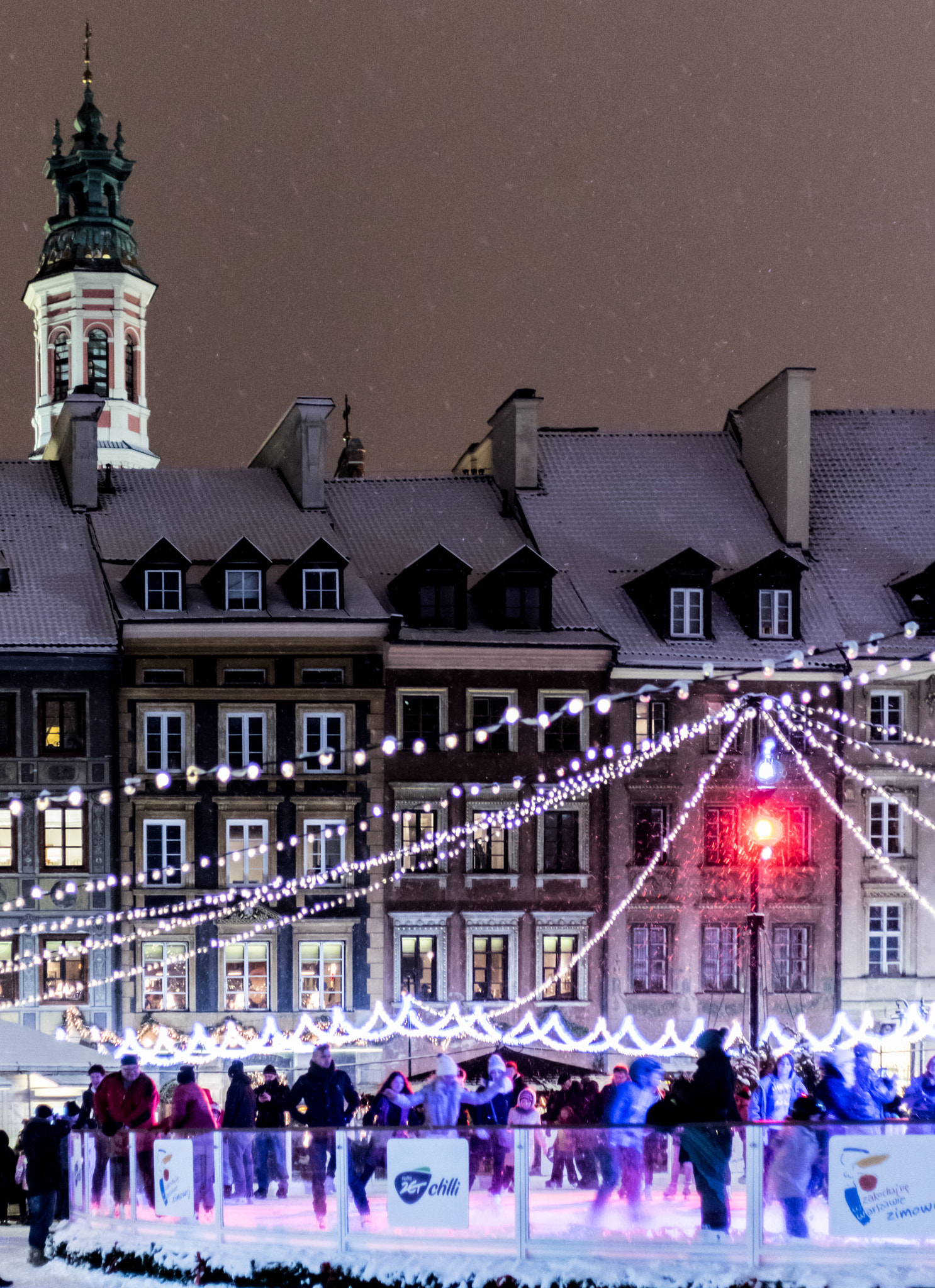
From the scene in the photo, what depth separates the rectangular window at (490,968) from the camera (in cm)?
3747

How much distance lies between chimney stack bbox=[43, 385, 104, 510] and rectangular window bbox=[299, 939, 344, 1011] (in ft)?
34.2

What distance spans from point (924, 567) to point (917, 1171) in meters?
27.1

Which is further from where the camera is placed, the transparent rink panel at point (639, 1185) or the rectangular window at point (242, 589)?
the rectangular window at point (242, 589)

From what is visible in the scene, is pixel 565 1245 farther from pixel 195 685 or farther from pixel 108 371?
pixel 108 371

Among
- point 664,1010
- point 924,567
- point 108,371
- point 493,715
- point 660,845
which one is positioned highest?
point 108,371

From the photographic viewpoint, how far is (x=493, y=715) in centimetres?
3778

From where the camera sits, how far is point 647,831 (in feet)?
125

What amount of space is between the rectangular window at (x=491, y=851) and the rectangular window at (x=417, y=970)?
72.8 inches

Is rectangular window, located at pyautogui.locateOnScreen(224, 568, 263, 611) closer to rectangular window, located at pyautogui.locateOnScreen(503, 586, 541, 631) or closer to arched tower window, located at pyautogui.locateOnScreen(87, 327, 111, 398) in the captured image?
rectangular window, located at pyautogui.locateOnScreen(503, 586, 541, 631)

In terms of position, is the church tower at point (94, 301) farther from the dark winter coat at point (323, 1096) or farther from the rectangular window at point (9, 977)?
the dark winter coat at point (323, 1096)

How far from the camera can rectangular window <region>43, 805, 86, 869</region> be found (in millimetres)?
36500

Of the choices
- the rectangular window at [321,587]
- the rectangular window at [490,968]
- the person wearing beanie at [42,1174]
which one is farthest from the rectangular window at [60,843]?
the person wearing beanie at [42,1174]

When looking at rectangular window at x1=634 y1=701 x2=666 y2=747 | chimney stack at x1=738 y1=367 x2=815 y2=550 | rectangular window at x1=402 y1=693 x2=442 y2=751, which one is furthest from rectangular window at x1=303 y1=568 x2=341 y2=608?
chimney stack at x1=738 y1=367 x2=815 y2=550

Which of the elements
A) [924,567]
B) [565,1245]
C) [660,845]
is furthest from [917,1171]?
[924,567]
